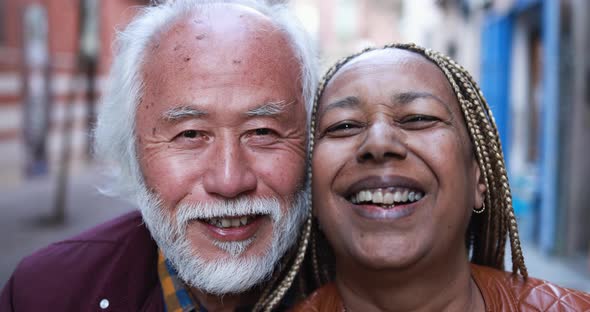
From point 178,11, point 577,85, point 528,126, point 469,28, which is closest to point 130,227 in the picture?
point 178,11

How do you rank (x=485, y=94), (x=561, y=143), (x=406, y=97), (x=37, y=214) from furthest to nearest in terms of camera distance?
(x=485, y=94), (x=37, y=214), (x=561, y=143), (x=406, y=97)

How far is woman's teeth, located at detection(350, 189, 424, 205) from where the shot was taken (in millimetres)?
1771

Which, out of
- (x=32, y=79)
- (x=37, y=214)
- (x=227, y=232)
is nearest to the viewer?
(x=227, y=232)

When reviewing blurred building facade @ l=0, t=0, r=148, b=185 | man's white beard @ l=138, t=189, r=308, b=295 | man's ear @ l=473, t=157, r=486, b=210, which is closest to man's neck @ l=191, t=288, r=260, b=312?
man's white beard @ l=138, t=189, r=308, b=295

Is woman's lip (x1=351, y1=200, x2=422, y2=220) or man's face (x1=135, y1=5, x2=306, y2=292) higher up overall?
man's face (x1=135, y1=5, x2=306, y2=292)

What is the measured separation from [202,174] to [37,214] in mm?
7148

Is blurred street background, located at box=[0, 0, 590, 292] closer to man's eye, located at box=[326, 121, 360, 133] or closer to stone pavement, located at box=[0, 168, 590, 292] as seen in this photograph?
stone pavement, located at box=[0, 168, 590, 292]

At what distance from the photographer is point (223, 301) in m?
2.31

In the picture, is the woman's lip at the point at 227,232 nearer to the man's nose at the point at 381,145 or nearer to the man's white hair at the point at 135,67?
the man's white hair at the point at 135,67

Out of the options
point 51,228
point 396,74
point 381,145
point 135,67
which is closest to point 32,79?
point 51,228

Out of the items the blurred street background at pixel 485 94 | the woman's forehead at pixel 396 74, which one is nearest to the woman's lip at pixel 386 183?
the woman's forehead at pixel 396 74

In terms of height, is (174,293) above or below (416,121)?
below

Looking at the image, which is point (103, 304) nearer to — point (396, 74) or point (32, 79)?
point (396, 74)

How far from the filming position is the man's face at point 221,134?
2.02 m
